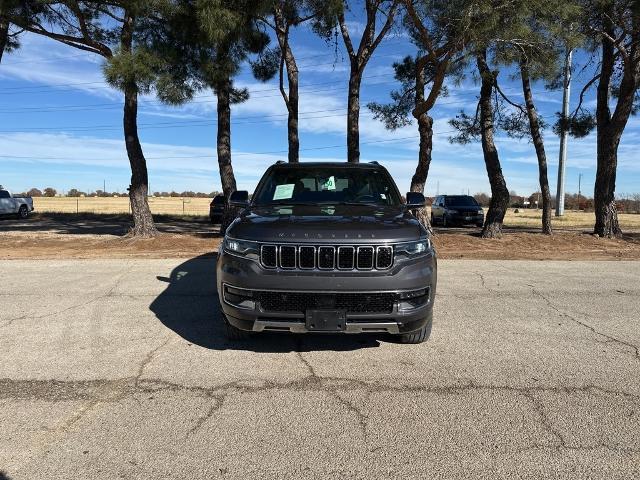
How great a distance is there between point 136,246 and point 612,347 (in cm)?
1188

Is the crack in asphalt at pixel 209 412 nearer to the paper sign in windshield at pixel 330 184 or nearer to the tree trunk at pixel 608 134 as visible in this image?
the paper sign in windshield at pixel 330 184

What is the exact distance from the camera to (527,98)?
17.8 m

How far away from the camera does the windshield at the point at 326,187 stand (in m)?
5.86

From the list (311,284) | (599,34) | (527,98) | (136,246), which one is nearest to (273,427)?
(311,284)

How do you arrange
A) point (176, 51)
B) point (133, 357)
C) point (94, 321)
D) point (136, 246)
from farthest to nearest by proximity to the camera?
point (136, 246) < point (176, 51) < point (94, 321) < point (133, 357)

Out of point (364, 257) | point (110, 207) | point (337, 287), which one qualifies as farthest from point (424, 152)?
point (110, 207)

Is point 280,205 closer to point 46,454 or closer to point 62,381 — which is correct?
point 62,381

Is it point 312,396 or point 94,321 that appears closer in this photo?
point 312,396

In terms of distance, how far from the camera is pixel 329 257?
4309 mm

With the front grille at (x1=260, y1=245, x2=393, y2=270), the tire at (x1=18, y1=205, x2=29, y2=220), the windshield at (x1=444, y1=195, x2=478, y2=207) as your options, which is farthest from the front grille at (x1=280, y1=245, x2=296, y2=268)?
the tire at (x1=18, y1=205, x2=29, y2=220)

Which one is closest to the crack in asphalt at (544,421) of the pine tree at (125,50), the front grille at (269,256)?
the front grille at (269,256)

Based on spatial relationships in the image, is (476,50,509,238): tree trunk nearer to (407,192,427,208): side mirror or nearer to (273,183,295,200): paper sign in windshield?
(407,192,427,208): side mirror

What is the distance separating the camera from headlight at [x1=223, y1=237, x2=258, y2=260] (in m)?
4.42

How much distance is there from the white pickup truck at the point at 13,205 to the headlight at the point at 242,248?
27.8 meters
